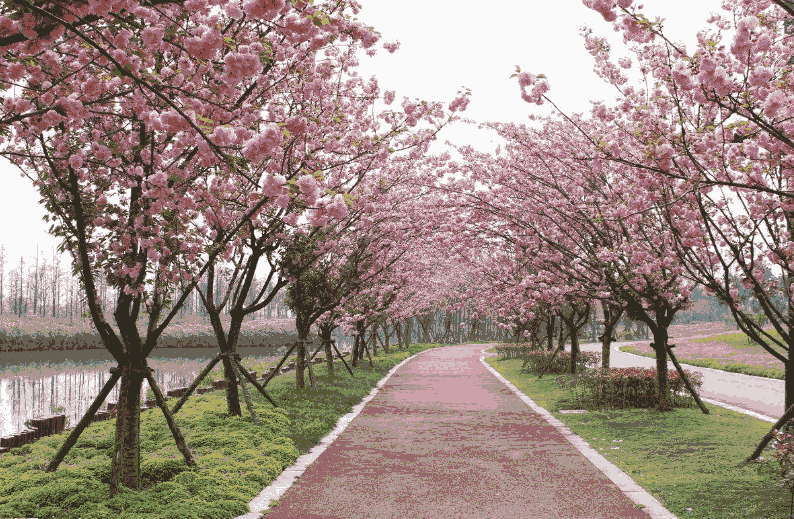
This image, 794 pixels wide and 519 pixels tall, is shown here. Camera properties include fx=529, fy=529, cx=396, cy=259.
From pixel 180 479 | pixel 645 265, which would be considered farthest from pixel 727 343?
pixel 180 479

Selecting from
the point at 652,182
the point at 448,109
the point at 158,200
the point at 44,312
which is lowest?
the point at 44,312

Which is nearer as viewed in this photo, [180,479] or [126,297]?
[180,479]

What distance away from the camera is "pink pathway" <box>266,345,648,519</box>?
5238 mm

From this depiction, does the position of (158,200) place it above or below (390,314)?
above

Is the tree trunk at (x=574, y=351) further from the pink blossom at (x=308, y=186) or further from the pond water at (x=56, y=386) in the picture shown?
the pink blossom at (x=308, y=186)

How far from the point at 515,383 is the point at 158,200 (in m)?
14.1

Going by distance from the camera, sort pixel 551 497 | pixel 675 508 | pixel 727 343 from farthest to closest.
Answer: pixel 727 343 → pixel 551 497 → pixel 675 508

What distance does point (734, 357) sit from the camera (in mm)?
26719

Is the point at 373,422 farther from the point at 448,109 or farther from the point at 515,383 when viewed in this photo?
the point at 515,383

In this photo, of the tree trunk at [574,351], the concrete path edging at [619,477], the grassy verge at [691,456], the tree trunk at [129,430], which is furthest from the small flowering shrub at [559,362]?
the tree trunk at [129,430]

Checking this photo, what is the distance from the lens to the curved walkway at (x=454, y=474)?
5.24 m

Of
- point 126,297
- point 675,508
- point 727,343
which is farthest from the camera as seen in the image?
point 727,343

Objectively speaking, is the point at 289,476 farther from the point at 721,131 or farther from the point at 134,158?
the point at 721,131

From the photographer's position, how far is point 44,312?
2813 inches
